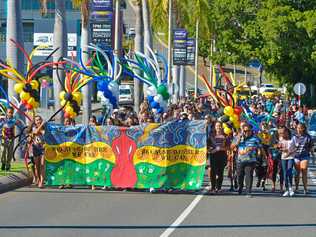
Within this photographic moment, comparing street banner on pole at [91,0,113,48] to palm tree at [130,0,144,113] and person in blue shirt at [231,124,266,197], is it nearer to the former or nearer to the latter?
palm tree at [130,0,144,113]

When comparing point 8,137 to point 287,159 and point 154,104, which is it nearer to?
point 154,104

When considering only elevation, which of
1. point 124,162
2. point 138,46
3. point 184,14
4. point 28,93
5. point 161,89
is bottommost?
point 124,162

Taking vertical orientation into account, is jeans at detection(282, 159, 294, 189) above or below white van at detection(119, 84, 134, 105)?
above

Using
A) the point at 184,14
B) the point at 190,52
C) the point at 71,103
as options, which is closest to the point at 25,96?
the point at 71,103

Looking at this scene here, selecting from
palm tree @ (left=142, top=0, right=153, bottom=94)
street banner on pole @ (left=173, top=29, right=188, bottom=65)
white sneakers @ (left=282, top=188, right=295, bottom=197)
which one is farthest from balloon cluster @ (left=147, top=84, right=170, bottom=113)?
street banner on pole @ (left=173, top=29, right=188, bottom=65)

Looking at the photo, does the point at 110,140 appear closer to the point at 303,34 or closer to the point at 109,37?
the point at 109,37

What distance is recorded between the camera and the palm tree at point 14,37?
22984 millimetres

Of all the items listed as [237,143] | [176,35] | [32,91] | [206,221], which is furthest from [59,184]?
[176,35]

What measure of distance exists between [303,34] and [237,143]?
41.2m

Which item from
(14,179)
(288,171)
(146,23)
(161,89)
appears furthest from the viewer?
(146,23)

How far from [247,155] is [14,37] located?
319 inches

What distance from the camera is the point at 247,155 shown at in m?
18.3

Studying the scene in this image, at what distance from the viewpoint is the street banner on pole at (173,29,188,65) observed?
46.6m

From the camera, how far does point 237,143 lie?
1867 cm
